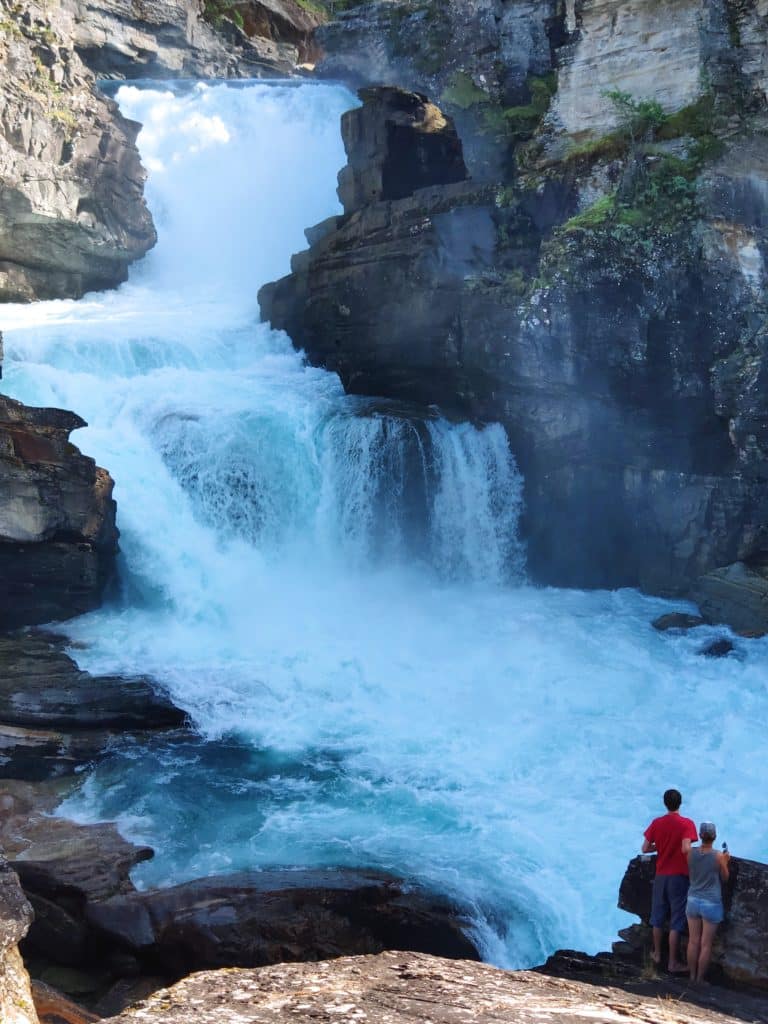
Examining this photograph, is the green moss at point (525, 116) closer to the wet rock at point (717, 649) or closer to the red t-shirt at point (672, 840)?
the wet rock at point (717, 649)

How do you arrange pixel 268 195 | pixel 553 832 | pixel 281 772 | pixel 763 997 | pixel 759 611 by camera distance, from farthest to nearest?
pixel 268 195
pixel 759 611
pixel 281 772
pixel 553 832
pixel 763 997

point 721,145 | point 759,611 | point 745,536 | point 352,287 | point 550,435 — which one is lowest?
point 759,611

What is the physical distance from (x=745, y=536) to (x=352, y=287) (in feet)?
34.1

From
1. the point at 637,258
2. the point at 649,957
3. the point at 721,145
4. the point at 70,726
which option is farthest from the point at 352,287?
the point at 649,957

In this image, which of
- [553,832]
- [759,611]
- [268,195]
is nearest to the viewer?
[553,832]

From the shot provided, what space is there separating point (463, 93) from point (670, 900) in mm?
24681

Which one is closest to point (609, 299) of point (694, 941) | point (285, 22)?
point (694, 941)

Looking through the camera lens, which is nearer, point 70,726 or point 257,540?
point 70,726

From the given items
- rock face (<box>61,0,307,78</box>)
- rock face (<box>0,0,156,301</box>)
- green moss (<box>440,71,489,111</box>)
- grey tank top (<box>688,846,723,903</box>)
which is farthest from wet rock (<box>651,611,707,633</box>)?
rock face (<box>61,0,307,78</box>)

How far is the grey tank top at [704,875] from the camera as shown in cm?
851

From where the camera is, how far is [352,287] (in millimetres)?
24109

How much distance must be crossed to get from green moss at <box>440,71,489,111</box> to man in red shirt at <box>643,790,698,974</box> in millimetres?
23619

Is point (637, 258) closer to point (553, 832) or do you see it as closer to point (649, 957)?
point (553, 832)

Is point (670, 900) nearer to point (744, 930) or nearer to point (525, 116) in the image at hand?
point (744, 930)
